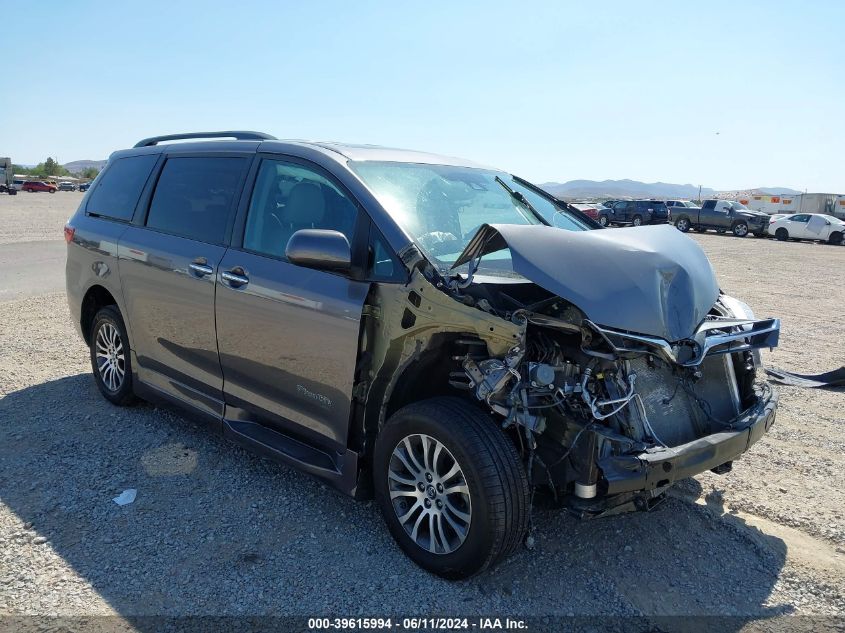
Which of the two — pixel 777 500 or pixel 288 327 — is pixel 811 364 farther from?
pixel 288 327

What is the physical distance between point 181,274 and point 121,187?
1485 mm

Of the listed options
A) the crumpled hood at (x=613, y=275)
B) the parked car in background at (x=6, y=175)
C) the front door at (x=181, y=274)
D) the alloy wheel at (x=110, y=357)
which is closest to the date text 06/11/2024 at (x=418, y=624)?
the crumpled hood at (x=613, y=275)

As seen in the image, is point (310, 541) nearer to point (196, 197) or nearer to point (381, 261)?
point (381, 261)

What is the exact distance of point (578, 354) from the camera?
308 centimetres

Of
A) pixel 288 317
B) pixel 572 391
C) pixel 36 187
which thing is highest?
pixel 288 317

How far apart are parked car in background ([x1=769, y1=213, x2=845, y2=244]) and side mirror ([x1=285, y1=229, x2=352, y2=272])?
3488cm

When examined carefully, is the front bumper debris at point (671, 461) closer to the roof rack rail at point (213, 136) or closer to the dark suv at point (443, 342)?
the dark suv at point (443, 342)

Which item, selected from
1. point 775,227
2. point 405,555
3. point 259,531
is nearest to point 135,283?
point 259,531

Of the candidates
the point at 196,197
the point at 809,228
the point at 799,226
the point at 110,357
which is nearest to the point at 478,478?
the point at 196,197

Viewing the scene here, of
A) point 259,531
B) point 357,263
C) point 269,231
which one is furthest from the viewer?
point 269,231

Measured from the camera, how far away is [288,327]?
143 inches

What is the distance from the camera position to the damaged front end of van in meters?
2.93

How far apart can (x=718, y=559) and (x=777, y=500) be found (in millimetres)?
876

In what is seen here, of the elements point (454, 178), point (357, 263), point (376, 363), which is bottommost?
point (376, 363)
